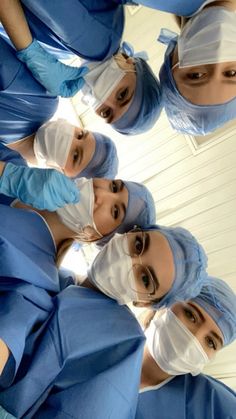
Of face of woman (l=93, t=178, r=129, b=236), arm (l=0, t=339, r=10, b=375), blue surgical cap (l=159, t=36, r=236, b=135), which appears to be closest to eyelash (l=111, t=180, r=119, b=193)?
face of woman (l=93, t=178, r=129, b=236)

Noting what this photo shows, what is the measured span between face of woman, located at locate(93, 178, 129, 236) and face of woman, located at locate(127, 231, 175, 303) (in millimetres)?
138

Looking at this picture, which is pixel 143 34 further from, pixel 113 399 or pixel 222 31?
pixel 113 399

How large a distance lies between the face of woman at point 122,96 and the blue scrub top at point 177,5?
1.06ft

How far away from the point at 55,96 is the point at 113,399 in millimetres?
1106

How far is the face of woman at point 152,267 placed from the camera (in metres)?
1.37

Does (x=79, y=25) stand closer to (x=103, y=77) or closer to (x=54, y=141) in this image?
(x=103, y=77)

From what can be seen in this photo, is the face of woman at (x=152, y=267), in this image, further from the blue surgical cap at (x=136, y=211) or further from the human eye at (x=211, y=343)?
the human eye at (x=211, y=343)

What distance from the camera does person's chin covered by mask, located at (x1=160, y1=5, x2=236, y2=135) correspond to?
3.96 feet

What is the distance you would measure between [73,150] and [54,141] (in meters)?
0.10

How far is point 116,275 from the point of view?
4.48ft

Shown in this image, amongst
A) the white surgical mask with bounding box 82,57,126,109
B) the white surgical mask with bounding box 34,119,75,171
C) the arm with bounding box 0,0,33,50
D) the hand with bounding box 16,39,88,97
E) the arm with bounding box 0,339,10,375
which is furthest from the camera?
the white surgical mask with bounding box 34,119,75,171

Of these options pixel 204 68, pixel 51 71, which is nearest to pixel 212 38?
pixel 204 68

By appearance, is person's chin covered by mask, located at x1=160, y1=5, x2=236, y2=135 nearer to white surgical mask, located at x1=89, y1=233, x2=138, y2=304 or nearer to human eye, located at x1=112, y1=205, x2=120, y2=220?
human eye, located at x1=112, y1=205, x2=120, y2=220

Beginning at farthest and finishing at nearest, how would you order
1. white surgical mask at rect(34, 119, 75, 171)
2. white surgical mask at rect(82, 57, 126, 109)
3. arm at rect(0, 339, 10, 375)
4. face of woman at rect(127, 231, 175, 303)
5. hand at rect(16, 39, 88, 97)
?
white surgical mask at rect(34, 119, 75, 171) < white surgical mask at rect(82, 57, 126, 109) < face of woman at rect(127, 231, 175, 303) < hand at rect(16, 39, 88, 97) < arm at rect(0, 339, 10, 375)
